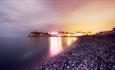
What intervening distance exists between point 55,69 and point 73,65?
3.31 metres

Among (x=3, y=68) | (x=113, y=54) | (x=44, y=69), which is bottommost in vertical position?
(x=3, y=68)

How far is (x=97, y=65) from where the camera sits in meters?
31.2

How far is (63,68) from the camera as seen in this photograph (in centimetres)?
3438

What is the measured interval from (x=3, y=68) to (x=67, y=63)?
36671mm

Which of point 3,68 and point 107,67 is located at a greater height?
point 107,67

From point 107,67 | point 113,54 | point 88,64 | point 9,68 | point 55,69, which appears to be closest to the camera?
point 107,67

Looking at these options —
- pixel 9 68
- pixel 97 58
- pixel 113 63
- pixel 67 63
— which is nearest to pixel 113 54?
pixel 97 58

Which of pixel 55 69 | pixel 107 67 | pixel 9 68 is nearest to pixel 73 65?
pixel 55 69

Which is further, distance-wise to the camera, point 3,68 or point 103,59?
point 3,68

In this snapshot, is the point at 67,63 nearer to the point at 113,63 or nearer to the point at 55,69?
the point at 55,69

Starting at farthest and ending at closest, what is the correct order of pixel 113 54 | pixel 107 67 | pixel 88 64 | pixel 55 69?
pixel 113 54 < pixel 55 69 < pixel 88 64 < pixel 107 67

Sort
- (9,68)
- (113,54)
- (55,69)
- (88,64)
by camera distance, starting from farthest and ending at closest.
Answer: (9,68)
(113,54)
(55,69)
(88,64)

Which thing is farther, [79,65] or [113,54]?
[113,54]

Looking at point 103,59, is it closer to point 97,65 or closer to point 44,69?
point 97,65
